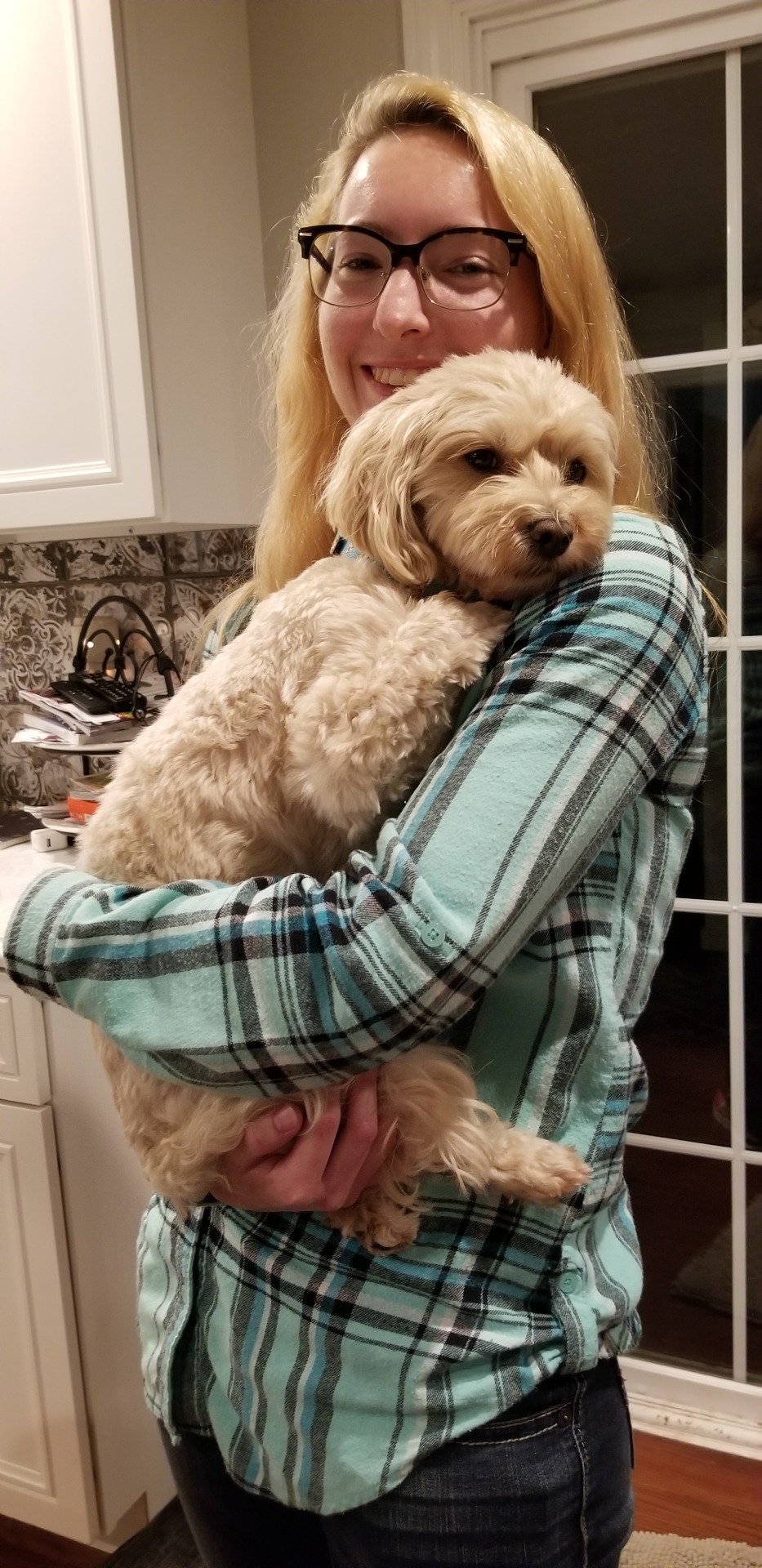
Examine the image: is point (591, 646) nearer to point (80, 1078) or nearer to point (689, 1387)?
point (80, 1078)

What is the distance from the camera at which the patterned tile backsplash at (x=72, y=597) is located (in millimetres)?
2535

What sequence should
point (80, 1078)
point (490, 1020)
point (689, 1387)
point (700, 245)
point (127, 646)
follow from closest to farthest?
1. point (490, 1020)
2. point (80, 1078)
3. point (700, 245)
4. point (689, 1387)
5. point (127, 646)

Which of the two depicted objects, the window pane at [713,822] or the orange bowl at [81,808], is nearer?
the window pane at [713,822]

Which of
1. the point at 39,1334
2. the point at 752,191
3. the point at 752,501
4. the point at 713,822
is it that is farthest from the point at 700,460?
the point at 39,1334

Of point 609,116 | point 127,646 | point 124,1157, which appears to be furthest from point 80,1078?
point 609,116

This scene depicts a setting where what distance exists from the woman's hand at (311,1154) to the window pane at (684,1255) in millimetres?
1687

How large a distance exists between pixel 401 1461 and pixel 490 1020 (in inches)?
12.4

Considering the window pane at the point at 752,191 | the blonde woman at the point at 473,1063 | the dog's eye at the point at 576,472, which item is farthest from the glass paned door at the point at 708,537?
the blonde woman at the point at 473,1063

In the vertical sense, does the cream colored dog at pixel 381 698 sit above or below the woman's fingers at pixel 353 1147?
above

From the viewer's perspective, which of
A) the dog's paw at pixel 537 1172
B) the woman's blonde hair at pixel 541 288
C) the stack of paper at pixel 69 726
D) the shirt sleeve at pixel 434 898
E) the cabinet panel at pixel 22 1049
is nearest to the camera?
the shirt sleeve at pixel 434 898

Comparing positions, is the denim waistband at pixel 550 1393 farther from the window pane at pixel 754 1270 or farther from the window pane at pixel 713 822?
the window pane at pixel 754 1270

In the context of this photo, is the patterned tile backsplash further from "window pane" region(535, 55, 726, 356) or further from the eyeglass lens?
the eyeglass lens

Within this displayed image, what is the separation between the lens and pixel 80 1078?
1.87 m

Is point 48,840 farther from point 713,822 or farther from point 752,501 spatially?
point 752,501
